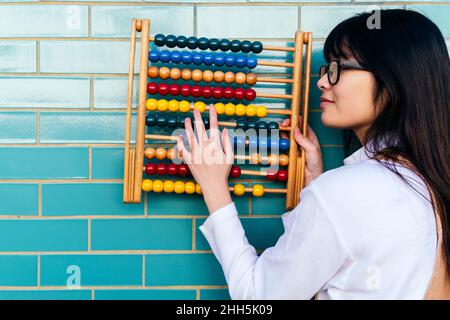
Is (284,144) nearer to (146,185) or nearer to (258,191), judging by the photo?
(258,191)

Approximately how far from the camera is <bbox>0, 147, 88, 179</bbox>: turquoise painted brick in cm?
174

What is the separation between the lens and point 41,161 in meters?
1.74

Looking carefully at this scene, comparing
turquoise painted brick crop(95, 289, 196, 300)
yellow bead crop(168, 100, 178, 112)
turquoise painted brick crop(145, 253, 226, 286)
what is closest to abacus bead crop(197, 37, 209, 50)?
yellow bead crop(168, 100, 178, 112)

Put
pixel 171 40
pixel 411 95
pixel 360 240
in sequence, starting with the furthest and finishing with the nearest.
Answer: pixel 171 40 < pixel 411 95 < pixel 360 240

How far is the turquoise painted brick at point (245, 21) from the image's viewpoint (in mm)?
1733

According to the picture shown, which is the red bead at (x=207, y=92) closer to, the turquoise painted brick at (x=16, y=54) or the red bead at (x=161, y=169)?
the red bead at (x=161, y=169)

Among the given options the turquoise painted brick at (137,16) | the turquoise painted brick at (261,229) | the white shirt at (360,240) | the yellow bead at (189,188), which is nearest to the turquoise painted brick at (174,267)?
the turquoise painted brick at (261,229)

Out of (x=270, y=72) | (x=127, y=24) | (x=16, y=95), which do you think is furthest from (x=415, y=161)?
(x=16, y=95)

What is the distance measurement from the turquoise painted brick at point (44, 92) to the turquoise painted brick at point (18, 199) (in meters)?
0.30

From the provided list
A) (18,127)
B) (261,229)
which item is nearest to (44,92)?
(18,127)

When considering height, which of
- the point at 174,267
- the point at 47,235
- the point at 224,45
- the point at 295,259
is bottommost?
the point at 174,267

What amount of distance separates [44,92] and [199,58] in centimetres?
60

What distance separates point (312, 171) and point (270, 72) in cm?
40

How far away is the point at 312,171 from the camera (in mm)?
1672
